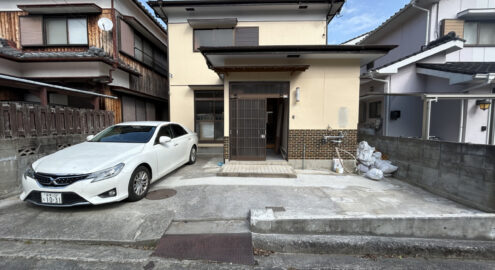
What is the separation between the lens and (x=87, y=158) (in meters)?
3.38

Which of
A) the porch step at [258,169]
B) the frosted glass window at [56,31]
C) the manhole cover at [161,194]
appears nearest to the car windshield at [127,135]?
the manhole cover at [161,194]

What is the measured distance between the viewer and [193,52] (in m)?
8.39

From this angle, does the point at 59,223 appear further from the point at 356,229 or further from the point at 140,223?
the point at 356,229

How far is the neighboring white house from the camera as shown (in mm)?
6391

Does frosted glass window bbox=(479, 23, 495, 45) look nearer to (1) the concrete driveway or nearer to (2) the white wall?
(2) the white wall

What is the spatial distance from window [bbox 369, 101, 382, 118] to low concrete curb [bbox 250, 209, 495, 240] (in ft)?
18.8

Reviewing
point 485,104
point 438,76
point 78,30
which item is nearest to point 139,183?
point 78,30

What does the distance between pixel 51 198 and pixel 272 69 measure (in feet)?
17.5

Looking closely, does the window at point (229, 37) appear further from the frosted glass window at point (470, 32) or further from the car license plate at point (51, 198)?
the frosted glass window at point (470, 32)

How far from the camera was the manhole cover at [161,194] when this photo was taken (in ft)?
12.5

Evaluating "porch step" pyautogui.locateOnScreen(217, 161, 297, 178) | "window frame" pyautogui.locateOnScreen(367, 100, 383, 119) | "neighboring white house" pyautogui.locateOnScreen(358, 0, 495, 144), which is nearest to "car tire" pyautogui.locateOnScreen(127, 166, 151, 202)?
"porch step" pyautogui.locateOnScreen(217, 161, 297, 178)

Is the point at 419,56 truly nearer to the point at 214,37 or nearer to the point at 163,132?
the point at 214,37

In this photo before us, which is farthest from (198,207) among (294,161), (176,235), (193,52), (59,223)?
(193,52)

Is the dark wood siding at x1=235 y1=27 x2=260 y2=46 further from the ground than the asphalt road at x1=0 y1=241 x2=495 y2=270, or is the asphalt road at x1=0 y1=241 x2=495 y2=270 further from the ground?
the dark wood siding at x1=235 y1=27 x2=260 y2=46
